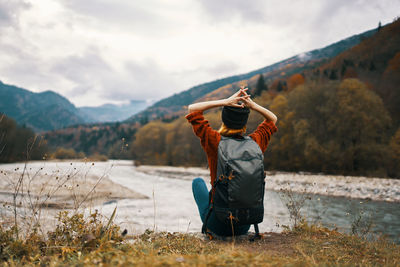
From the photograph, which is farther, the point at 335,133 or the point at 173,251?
the point at 335,133

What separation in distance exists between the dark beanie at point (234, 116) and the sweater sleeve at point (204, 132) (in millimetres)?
233

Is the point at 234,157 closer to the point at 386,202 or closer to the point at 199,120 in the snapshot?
the point at 199,120

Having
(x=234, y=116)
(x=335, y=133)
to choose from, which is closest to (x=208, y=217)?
(x=234, y=116)

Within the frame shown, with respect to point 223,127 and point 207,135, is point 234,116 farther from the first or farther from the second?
point 207,135

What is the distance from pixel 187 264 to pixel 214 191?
1255 mm

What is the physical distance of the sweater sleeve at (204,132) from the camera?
9.41 ft

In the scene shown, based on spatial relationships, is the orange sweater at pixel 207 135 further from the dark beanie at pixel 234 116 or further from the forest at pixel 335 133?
the forest at pixel 335 133

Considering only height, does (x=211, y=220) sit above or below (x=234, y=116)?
below

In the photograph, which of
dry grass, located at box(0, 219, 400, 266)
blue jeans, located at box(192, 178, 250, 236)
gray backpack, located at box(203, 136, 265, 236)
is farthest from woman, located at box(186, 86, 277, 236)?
dry grass, located at box(0, 219, 400, 266)

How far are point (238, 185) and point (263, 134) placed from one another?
3.38ft

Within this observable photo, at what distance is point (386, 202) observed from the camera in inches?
534

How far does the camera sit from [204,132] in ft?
9.53

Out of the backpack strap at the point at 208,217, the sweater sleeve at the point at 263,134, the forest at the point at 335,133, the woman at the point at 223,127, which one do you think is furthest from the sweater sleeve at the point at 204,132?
the forest at the point at 335,133

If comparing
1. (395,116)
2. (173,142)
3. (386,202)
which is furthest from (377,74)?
(173,142)
